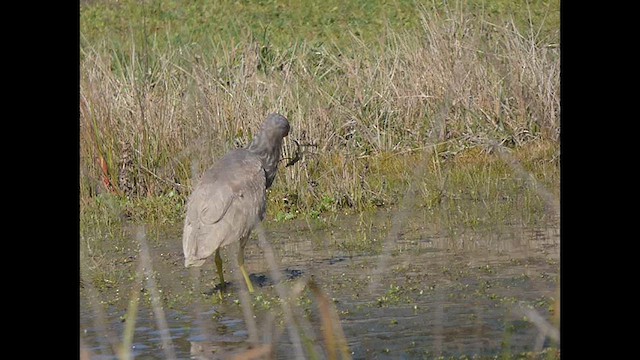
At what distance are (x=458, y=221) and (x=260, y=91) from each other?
2.57 meters

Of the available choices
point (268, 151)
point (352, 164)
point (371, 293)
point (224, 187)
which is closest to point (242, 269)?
point (224, 187)

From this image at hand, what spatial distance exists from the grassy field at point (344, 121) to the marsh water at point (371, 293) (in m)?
0.58

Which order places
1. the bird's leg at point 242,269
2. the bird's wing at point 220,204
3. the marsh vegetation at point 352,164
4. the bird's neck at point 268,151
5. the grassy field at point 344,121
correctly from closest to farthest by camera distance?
the bird's wing at point 220,204 → the bird's leg at point 242,269 → the marsh vegetation at point 352,164 → the bird's neck at point 268,151 → the grassy field at point 344,121

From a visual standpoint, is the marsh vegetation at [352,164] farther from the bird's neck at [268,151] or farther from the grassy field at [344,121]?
the bird's neck at [268,151]

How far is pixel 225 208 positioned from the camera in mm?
7324

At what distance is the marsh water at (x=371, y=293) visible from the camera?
5.96 m

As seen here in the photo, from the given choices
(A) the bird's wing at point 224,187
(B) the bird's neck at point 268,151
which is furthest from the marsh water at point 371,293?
(B) the bird's neck at point 268,151

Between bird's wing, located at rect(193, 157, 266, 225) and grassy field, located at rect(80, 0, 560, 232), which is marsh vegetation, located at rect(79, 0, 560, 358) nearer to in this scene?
grassy field, located at rect(80, 0, 560, 232)

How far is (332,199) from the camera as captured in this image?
9.59 m

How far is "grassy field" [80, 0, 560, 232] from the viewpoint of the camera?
9.80m

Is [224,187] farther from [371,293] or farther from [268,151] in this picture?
[371,293]

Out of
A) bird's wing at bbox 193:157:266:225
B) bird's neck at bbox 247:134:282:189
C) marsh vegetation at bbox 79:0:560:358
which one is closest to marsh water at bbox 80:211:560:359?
marsh vegetation at bbox 79:0:560:358
